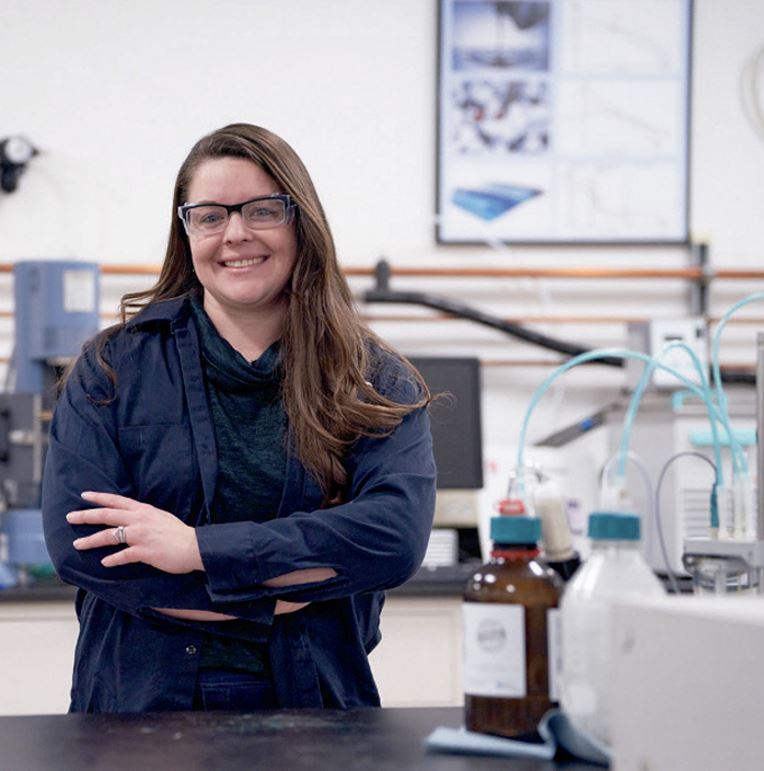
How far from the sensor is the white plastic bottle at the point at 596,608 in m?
1.02

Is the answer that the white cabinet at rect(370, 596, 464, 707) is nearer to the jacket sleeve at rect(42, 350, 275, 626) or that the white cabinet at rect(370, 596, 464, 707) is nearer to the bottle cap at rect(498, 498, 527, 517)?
the jacket sleeve at rect(42, 350, 275, 626)

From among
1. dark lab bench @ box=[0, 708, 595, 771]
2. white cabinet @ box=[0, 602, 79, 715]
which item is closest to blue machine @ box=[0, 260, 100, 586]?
white cabinet @ box=[0, 602, 79, 715]

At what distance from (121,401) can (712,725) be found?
1.11m

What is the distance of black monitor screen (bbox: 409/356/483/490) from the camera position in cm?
325

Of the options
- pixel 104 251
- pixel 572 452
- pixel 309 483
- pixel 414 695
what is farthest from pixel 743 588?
pixel 104 251

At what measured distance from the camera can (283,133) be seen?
3.75 m

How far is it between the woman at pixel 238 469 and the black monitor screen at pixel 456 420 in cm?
143

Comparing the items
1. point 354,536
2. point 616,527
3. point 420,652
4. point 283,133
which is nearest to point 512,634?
point 616,527

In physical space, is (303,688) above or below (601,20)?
below

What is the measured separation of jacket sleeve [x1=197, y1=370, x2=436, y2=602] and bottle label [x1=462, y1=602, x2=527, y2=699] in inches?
18.8

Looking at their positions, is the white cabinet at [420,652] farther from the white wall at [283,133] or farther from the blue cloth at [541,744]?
the blue cloth at [541,744]

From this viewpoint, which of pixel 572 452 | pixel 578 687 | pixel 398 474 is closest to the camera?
pixel 578 687

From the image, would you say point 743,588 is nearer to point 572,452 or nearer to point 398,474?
point 398,474

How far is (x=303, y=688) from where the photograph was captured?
154 cm
